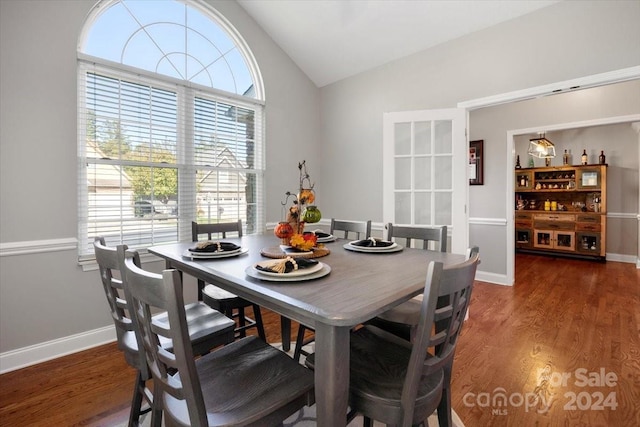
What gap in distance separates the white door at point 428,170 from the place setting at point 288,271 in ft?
7.15

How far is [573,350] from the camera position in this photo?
2430mm

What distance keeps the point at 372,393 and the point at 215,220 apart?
2655 mm

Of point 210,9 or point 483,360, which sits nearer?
point 483,360

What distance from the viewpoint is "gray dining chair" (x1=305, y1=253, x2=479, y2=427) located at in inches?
37.7

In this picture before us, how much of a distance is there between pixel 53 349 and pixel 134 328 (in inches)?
72.2

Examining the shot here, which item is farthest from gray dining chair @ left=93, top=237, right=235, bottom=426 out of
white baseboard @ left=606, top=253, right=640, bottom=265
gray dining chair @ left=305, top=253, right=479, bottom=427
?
white baseboard @ left=606, top=253, right=640, bottom=265

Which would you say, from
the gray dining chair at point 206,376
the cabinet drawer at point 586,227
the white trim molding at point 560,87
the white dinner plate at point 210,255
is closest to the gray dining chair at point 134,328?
the gray dining chair at point 206,376

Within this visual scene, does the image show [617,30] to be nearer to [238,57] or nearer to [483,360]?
[483,360]

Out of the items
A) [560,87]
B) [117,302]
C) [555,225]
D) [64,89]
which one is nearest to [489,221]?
[560,87]

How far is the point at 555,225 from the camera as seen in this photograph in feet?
21.1

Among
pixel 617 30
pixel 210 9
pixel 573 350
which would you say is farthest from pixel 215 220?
pixel 617 30

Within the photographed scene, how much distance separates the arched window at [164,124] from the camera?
2551 millimetres

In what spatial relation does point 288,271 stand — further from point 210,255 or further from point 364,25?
point 364,25

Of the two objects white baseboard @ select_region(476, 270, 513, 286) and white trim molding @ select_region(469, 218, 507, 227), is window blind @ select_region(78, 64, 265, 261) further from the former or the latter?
white baseboard @ select_region(476, 270, 513, 286)
